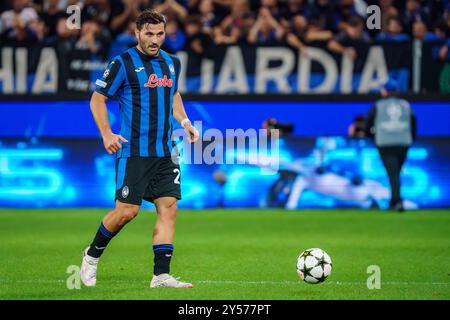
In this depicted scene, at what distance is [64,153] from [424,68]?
661cm

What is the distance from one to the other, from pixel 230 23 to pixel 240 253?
830 centimetres

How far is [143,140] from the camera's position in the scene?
8.32 m

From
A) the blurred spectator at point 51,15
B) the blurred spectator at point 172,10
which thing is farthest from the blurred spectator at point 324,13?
the blurred spectator at point 51,15

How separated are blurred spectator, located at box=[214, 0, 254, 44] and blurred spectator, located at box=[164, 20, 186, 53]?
26.6 inches

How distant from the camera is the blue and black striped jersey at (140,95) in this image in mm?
8281

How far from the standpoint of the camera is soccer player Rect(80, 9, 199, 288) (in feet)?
27.0

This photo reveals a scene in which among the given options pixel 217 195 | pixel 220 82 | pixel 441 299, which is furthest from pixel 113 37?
pixel 441 299

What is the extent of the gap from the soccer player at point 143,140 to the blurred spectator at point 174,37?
9554 millimetres

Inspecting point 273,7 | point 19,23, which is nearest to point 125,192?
point 273,7

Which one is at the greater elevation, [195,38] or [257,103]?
[195,38]

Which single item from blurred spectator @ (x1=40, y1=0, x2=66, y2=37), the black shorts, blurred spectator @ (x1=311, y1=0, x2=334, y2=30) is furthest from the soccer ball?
blurred spectator @ (x1=40, y1=0, x2=66, y2=37)

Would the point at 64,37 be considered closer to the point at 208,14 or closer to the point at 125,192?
the point at 208,14

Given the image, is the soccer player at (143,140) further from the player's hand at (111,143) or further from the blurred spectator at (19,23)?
the blurred spectator at (19,23)
